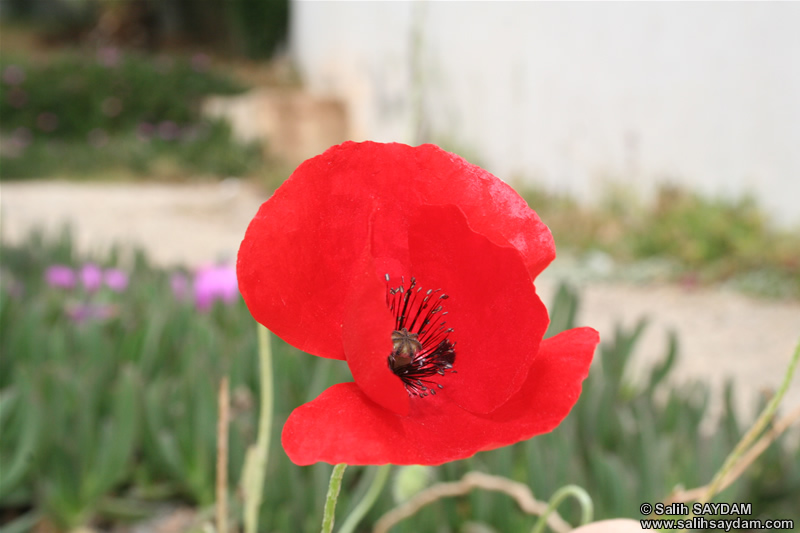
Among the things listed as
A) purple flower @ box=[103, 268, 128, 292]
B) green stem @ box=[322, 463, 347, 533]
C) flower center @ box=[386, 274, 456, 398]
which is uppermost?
flower center @ box=[386, 274, 456, 398]

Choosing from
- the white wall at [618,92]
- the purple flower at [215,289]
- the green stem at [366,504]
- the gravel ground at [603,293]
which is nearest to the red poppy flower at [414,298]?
the green stem at [366,504]

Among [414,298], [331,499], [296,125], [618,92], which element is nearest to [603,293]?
[618,92]

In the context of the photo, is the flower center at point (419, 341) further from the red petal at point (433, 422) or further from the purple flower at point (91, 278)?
the purple flower at point (91, 278)

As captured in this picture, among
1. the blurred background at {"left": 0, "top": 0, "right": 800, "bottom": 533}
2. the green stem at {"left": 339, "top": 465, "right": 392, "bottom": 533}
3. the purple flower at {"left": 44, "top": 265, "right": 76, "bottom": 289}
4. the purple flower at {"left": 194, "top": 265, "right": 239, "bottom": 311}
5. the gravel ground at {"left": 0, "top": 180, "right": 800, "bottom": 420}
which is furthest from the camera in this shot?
the gravel ground at {"left": 0, "top": 180, "right": 800, "bottom": 420}

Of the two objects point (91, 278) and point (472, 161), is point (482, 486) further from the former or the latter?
point (472, 161)

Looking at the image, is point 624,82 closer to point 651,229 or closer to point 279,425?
point 651,229

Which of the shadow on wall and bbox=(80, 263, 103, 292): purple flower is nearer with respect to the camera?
bbox=(80, 263, 103, 292): purple flower

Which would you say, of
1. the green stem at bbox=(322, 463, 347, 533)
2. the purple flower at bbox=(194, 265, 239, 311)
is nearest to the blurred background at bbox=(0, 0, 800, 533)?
the purple flower at bbox=(194, 265, 239, 311)

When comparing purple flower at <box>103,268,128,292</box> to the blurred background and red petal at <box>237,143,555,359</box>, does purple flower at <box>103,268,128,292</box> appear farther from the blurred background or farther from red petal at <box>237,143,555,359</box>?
red petal at <box>237,143,555,359</box>
